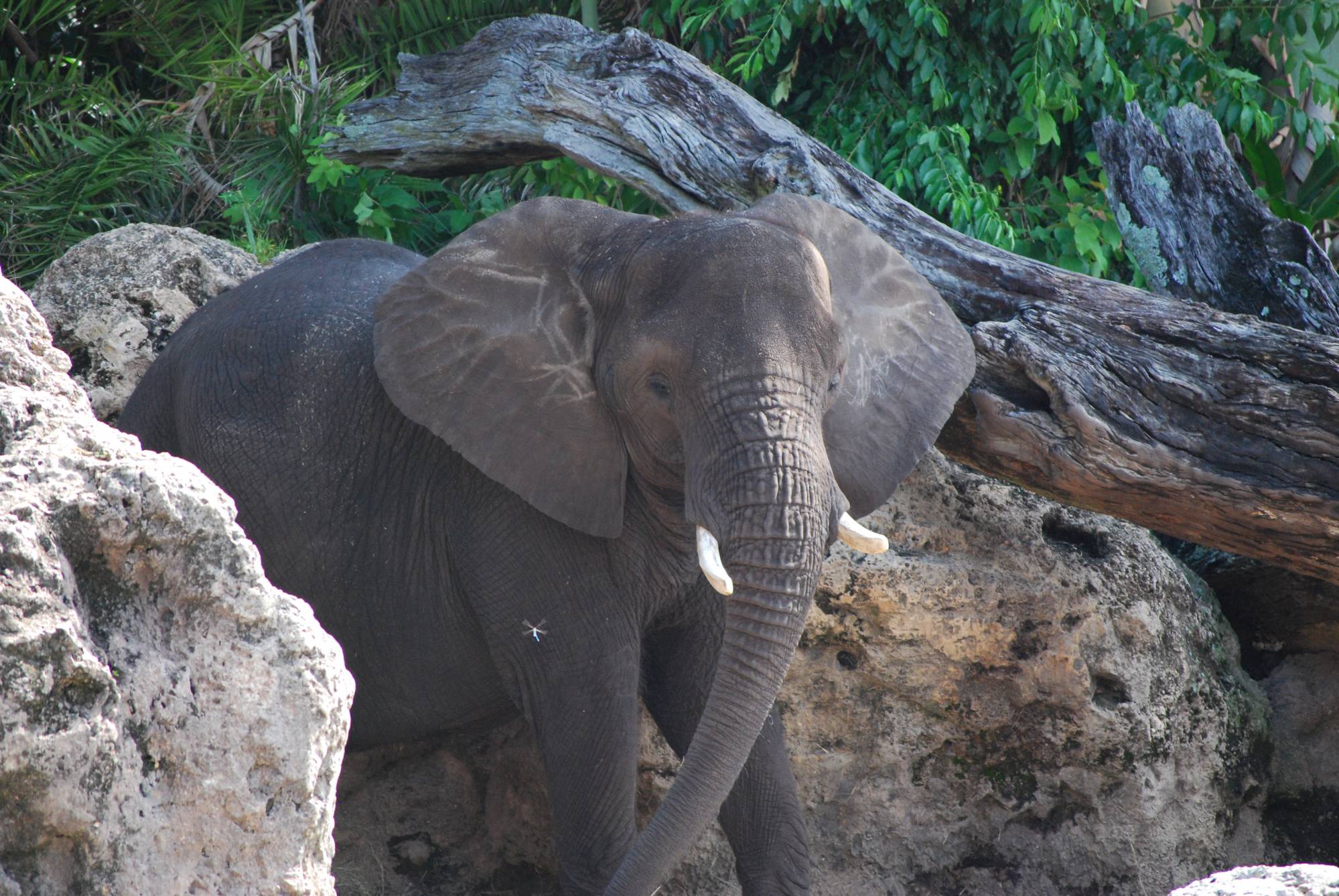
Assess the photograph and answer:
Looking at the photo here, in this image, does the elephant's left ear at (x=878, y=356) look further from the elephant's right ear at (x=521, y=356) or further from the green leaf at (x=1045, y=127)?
the green leaf at (x=1045, y=127)

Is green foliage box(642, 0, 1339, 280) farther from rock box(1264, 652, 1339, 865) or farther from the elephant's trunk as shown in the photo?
the elephant's trunk

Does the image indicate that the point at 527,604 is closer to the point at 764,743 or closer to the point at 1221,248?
the point at 764,743

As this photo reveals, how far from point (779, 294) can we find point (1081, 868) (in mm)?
2395

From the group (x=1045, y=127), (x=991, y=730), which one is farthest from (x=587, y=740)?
(x=1045, y=127)

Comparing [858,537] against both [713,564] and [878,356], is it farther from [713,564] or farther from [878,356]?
[878,356]

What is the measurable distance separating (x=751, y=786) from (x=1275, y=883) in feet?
7.24

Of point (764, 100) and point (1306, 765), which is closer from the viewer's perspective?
point (1306, 765)

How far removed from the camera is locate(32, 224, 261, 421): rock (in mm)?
4961

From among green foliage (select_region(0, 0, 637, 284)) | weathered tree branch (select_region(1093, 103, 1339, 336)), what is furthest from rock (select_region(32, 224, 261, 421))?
weathered tree branch (select_region(1093, 103, 1339, 336))

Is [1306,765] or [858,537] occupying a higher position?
[858,537]

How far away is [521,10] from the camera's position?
8.07 m

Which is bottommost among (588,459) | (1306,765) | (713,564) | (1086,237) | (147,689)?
(1306,765)

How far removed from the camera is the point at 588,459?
149 inches

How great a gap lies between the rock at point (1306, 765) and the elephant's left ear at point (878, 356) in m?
1.95
